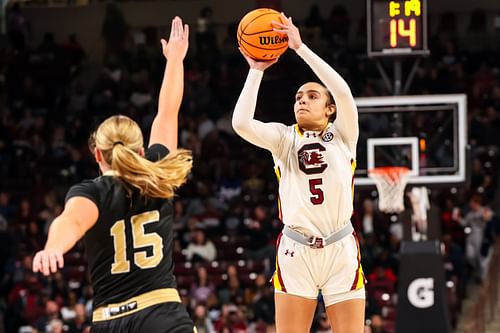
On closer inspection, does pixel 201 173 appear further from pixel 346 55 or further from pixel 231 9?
pixel 231 9

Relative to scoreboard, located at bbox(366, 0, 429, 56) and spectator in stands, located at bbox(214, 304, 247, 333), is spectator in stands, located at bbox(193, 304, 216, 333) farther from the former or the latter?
scoreboard, located at bbox(366, 0, 429, 56)

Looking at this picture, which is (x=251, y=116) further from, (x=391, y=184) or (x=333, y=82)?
(x=391, y=184)

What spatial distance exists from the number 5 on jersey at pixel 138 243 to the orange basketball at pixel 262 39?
1.91 meters

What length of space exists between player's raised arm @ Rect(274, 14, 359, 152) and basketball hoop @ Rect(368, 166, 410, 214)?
597 cm

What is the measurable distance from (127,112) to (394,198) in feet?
37.0

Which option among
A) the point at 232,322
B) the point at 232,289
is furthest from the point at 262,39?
the point at 232,289

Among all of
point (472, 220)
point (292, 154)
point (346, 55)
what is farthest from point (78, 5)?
point (292, 154)

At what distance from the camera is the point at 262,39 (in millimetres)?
7168

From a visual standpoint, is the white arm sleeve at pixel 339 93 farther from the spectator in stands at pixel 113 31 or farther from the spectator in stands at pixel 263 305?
the spectator in stands at pixel 113 31

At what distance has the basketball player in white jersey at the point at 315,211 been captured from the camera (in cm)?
721

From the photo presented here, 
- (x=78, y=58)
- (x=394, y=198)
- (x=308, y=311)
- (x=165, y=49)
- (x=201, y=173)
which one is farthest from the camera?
(x=78, y=58)

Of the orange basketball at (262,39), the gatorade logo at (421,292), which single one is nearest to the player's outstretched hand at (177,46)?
the orange basketball at (262,39)

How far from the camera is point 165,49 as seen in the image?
6.54 metres

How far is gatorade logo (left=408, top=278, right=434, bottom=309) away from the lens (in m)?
13.9
